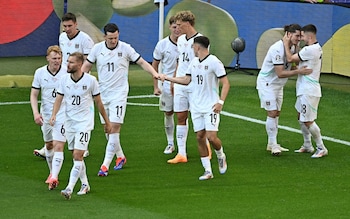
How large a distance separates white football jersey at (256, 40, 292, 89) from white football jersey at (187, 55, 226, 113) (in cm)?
220

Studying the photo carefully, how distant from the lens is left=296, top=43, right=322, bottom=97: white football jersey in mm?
16281

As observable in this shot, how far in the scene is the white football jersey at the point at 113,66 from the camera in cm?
1527

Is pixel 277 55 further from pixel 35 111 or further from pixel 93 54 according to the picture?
pixel 35 111

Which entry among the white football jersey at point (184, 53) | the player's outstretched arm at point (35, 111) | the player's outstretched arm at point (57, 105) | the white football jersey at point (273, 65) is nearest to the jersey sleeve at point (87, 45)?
the white football jersey at point (184, 53)

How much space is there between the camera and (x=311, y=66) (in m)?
16.4

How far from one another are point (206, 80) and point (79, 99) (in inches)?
80.7

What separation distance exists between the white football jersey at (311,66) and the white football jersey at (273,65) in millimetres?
329

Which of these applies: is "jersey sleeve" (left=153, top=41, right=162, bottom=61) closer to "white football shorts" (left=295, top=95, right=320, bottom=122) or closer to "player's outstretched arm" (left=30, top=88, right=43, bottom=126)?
"white football shorts" (left=295, top=95, right=320, bottom=122)

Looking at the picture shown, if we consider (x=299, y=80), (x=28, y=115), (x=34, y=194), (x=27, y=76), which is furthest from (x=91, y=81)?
(x=27, y=76)

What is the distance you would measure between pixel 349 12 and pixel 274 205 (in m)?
11.5

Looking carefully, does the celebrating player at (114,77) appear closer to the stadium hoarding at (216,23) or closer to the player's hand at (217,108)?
the player's hand at (217,108)

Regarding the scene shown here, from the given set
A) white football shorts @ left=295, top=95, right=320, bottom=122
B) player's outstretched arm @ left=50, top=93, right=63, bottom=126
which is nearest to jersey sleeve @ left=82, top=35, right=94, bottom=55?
player's outstretched arm @ left=50, top=93, right=63, bottom=126

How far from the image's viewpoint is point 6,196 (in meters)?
13.5

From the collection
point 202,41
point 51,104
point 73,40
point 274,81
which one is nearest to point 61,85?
point 51,104
